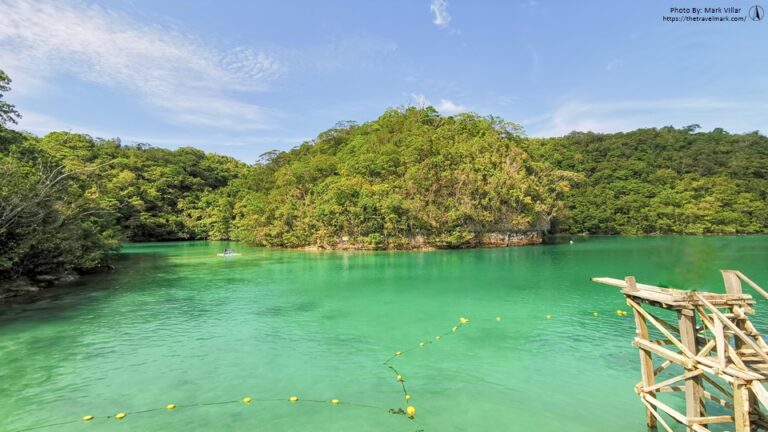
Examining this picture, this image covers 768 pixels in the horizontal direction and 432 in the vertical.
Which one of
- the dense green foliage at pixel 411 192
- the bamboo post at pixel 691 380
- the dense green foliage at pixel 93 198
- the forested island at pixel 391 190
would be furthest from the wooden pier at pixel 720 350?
the dense green foliage at pixel 411 192

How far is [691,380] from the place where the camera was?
19.1ft

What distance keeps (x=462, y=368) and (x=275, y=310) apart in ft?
30.6

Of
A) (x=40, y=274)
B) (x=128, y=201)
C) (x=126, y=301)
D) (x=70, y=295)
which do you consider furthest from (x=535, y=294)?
(x=128, y=201)

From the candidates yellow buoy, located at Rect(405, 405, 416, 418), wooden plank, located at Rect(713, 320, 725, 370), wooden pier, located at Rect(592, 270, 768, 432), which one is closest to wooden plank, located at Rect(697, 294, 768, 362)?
wooden pier, located at Rect(592, 270, 768, 432)

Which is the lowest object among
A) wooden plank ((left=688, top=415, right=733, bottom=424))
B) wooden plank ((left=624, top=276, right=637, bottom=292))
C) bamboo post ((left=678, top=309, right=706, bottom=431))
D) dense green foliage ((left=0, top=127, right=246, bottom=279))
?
wooden plank ((left=688, top=415, right=733, bottom=424))

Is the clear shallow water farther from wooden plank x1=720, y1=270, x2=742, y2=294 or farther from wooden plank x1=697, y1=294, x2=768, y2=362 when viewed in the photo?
wooden plank x1=720, y1=270, x2=742, y2=294

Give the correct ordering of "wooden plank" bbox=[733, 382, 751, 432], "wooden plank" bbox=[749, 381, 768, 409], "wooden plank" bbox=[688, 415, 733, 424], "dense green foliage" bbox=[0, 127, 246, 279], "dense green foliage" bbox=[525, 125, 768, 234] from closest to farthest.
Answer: "wooden plank" bbox=[749, 381, 768, 409]
"wooden plank" bbox=[733, 382, 751, 432]
"wooden plank" bbox=[688, 415, 733, 424]
"dense green foliage" bbox=[0, 127, 246, 279]
"dense green foliage" bbox=[525, 125, 768, 234]

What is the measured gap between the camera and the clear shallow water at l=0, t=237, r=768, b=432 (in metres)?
7.64

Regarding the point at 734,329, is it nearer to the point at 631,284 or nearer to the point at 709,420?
the point at 709,420

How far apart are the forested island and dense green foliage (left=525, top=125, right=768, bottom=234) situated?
266 mm

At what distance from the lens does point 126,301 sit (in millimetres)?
18750

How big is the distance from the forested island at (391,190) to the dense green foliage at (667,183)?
0.87 feet

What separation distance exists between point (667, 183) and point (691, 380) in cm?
9099

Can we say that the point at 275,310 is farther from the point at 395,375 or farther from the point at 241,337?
the point at 395,375
